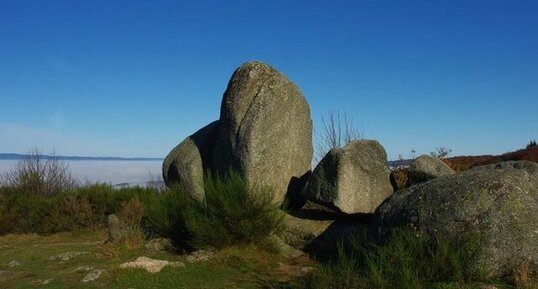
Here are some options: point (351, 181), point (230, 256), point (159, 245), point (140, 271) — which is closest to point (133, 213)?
point (159, 245)

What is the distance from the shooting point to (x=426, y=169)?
470 inches

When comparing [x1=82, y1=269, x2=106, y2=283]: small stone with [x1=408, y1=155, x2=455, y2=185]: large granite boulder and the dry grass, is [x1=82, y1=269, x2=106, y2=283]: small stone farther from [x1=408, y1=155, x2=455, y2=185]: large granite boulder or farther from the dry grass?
[x1=408, y1=155, x2=455, y2=185]: large granite boulder

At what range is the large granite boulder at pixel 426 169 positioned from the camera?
38.9 ft

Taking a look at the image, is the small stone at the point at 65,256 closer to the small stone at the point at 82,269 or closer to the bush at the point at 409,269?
the small stone at the point at 82,269

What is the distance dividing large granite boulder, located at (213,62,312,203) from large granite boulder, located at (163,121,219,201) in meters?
0.51

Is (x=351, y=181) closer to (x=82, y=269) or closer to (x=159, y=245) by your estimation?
(x=159, y=245)

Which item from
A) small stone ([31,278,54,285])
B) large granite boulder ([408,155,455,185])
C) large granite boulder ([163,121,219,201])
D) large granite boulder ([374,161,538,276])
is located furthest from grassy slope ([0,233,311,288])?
large granite boulder ([408,155,455,185])

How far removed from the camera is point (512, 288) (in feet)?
24.6

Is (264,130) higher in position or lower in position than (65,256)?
higher

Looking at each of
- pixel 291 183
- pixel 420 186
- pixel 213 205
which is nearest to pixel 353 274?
pixel 420 186

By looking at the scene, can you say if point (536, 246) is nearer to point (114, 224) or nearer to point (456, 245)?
point (456, 245)

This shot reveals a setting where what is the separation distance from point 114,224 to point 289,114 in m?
4.58

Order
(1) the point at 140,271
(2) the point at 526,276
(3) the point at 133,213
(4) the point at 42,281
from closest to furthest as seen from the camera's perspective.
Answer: (2) the point at 526,276
(1) the point at 140,271
(4) the point at 42,281
(3) the point at 133,213

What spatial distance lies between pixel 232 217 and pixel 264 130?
2488mm
